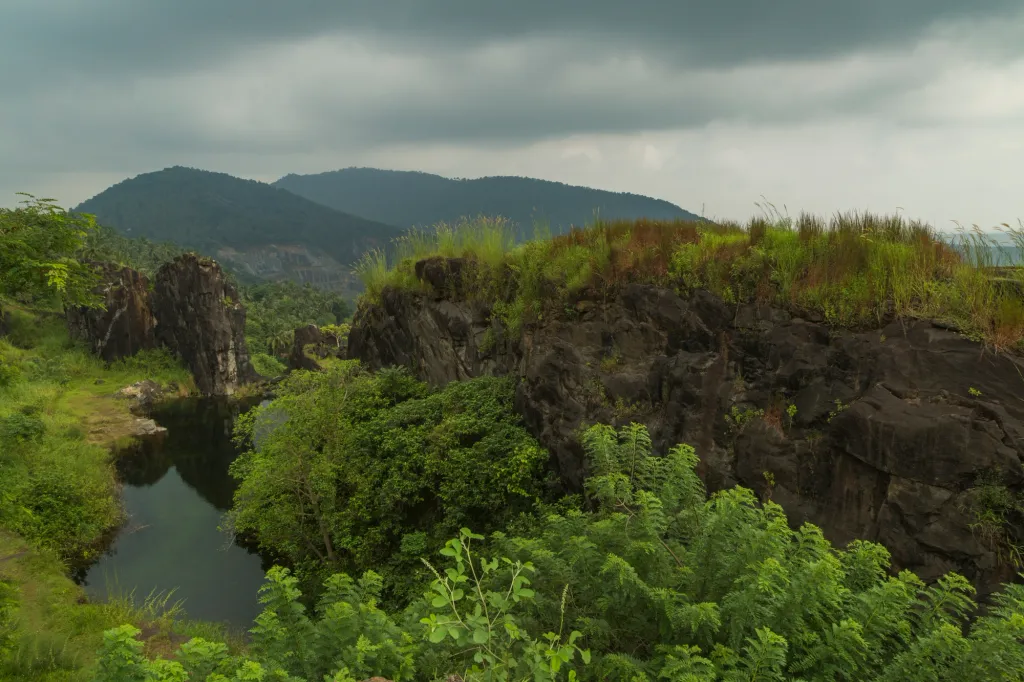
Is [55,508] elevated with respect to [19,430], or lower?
lower

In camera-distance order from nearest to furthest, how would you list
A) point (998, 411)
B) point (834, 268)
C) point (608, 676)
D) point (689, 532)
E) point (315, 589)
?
point (608, 676) < point (689, 532) < point (998, 411) < point (834, 268) < point (315, 589)

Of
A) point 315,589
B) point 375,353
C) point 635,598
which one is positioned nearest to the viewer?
point 635,598

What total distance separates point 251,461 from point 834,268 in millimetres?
16500

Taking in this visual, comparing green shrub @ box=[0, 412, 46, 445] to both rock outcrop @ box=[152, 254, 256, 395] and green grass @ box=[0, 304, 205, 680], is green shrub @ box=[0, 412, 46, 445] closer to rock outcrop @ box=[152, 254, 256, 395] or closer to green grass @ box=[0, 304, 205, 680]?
green grass @ box=[0, 304, 205, 680]

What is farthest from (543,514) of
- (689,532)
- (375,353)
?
(375,353)

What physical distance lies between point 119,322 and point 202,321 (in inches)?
325

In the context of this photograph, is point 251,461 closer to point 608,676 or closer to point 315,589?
point 315,589

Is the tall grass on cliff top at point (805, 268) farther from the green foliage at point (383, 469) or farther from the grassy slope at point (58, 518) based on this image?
the grassy slope at point (58, 518)

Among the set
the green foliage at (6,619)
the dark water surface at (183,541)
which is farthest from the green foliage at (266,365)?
the green foliage at (6,619)

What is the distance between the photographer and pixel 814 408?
24.7ft

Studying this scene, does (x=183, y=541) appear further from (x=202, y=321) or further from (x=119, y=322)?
(x=119, y=322)

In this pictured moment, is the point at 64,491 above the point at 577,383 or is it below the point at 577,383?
below

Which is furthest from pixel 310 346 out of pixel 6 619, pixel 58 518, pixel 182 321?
pixel 6 619

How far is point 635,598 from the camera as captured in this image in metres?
4.50
